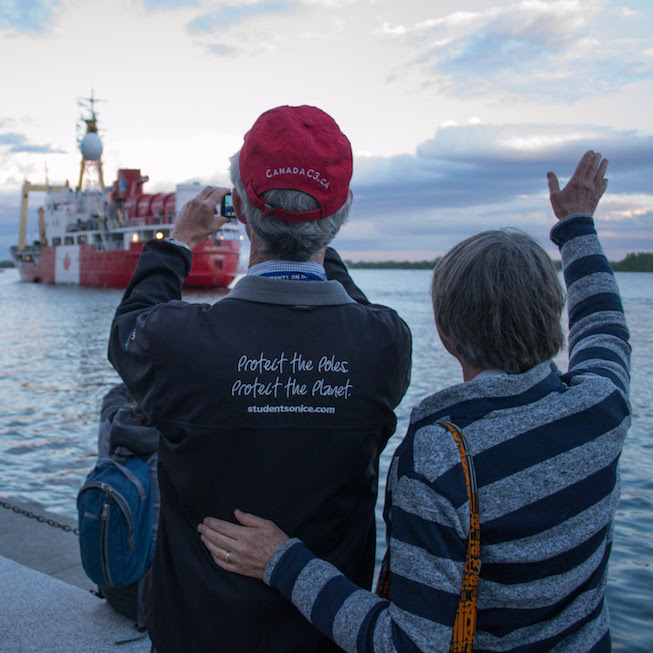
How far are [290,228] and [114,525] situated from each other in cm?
172

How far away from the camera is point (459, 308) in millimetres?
1317

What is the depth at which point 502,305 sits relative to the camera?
1287 mm

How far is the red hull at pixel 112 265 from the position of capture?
125 feet

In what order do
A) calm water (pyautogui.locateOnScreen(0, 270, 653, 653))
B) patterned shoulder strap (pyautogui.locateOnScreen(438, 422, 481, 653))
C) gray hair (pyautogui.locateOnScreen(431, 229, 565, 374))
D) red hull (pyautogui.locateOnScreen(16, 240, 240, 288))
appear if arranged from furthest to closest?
1. red hull (pyautogui.locateOnScreen(16, 240, 240, 288))
2. calm water (pyautogui.locateOnScreen(0, 270, 653, 653))
3. gray hair (pyautogui.locateOnScreen(431, 229, 565, 374))
4. patterned shoulder strap (pyautogui.locateOnScreen(438, 422, 481, 653))

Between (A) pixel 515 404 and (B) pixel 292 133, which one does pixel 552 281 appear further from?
(B) pixel 292 133

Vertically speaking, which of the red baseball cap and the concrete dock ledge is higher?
the red baseball cap

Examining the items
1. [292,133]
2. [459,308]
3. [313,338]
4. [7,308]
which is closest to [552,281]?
[459,308]

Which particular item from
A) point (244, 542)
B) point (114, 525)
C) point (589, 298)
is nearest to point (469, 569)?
point (244, 542)

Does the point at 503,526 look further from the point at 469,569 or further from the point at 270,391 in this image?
the point at 270,391

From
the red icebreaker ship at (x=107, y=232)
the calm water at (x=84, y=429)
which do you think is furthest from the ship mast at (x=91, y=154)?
the calm water at (x=84, y=429)

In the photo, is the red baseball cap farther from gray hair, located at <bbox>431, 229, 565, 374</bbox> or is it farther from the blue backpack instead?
the blue backpack

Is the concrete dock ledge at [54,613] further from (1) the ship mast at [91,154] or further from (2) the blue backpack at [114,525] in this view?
(1) the ship mast at [91,154]

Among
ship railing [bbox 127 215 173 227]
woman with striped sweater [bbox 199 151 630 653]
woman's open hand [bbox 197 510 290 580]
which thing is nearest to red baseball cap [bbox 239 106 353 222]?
woman with striped sweater [bbox 199 151 630 653]

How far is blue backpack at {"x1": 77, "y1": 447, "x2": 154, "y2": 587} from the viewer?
2.63m
